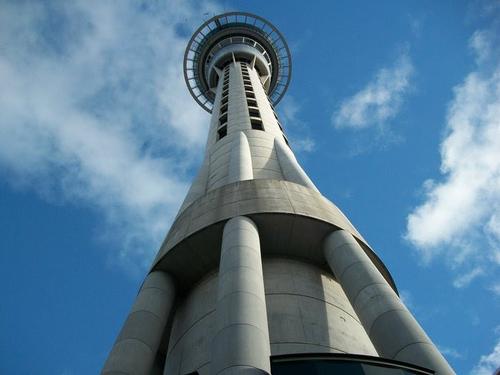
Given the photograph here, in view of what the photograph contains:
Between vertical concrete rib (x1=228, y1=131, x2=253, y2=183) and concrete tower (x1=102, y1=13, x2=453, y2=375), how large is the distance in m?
0.08

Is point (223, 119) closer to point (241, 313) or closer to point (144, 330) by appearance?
point (144, 330)

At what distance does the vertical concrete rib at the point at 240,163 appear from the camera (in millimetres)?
22719

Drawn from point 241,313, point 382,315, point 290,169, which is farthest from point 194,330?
point 290,169

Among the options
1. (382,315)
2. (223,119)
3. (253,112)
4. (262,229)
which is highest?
(223,119)

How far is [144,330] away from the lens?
1551 cm

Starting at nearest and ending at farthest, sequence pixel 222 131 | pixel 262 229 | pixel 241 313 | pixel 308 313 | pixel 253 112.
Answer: pixel 241 313 → pixel 308 313 → pixel 262 229 → pixel 222 131 → pixel 253 112

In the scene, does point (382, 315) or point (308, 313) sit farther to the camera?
point (308, 313)

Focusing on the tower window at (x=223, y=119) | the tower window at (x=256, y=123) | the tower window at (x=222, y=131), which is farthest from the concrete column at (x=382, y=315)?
the tower window at (x=223, y=119)

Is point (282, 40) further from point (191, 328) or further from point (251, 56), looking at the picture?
point (191, 328)

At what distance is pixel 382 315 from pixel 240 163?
12639 mm

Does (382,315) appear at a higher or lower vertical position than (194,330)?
lower

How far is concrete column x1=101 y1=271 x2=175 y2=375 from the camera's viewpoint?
549 inches

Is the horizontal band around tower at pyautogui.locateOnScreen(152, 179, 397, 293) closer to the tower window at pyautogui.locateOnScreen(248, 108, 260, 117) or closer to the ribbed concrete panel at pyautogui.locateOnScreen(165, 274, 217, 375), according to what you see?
the ribbed concrete panel at pyautogui.locateOnScreen(165, 274, 217, 375)

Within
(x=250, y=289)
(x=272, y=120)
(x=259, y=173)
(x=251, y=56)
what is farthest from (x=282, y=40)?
(x=250, y=289)
